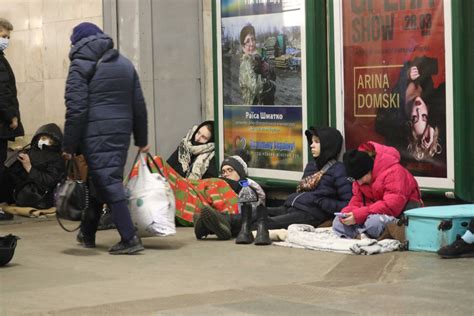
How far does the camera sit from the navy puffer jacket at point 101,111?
904cm

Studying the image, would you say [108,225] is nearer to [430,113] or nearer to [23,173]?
[23,173]

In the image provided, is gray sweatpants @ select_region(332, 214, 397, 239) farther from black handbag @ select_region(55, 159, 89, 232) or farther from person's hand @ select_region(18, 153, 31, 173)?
person's hand @ select_region(18, 153, 31, 173)

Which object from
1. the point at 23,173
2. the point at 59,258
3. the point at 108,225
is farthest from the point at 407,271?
the point at 23,173

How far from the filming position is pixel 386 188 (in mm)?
9203

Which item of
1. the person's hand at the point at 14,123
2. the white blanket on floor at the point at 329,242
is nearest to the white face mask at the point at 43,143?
the person's hand at the point at 14,123

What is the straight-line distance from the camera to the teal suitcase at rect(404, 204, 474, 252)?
8617 millimetres

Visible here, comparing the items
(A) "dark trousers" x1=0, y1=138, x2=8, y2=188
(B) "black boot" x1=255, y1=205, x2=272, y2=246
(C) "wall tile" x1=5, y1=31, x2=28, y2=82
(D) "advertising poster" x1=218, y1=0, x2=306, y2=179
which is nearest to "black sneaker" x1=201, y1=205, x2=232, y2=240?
(B) "black boot" x1=255, y1=205, x2=272, y2=246

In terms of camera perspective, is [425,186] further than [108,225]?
No

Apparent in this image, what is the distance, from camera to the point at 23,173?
12.7 m

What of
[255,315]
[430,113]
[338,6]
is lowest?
[255,315]

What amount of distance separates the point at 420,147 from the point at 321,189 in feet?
3.07

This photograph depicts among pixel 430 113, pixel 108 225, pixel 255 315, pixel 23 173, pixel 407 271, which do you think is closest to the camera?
pixel 255 315

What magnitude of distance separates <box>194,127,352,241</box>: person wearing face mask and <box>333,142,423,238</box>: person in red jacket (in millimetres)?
552

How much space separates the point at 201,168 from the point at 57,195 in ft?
8.34
